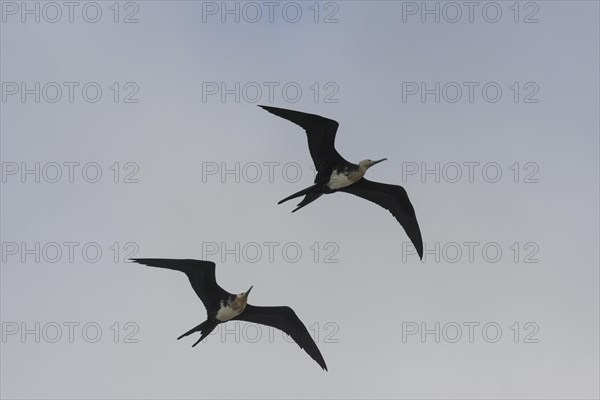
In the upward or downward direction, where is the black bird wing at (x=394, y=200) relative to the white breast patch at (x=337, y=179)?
downward

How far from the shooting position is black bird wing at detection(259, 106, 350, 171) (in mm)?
17078

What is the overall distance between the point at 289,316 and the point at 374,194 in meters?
2.40

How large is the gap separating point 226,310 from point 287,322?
50.5 inches

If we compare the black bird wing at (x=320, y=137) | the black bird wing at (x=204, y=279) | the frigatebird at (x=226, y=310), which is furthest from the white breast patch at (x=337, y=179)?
the black bird wing at (x=204, y=279)

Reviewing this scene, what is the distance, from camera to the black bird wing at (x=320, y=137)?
17078 mm

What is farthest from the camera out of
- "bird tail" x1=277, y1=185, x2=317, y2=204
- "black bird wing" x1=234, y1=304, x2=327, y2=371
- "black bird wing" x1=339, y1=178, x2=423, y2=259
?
"black bird wing" x1=339, y1=178, x2=423, y2=259

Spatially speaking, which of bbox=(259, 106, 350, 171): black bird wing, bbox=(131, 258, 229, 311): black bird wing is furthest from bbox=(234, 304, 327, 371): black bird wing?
bbox=(259, 106, 350, 171): black bird wing

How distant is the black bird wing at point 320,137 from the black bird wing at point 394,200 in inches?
30.2

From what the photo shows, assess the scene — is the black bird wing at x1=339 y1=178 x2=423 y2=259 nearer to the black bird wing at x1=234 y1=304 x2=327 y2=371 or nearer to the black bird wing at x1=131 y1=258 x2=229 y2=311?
the black bird wing at x1=234 y1=304 x2=327 y2=371

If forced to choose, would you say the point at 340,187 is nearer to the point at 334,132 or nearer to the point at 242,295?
the point at 334,132


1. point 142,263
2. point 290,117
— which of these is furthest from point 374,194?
point 142,263

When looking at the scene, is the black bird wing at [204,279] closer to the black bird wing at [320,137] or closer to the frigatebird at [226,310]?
the frigatebird at [226,310]

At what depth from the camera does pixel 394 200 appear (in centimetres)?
1839

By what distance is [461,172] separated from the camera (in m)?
20.8
